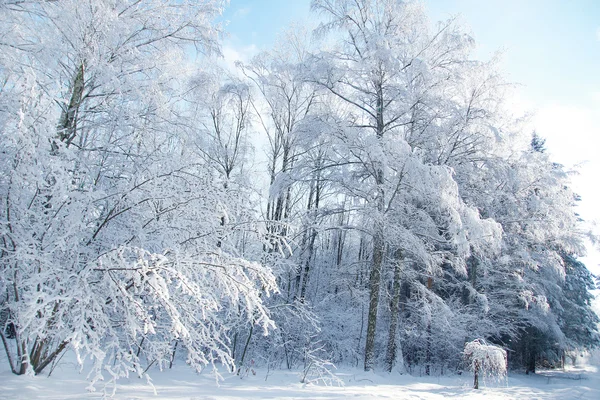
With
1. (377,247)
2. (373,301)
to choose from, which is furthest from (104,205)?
(373,301)

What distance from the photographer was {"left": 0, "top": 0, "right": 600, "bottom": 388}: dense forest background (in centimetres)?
352

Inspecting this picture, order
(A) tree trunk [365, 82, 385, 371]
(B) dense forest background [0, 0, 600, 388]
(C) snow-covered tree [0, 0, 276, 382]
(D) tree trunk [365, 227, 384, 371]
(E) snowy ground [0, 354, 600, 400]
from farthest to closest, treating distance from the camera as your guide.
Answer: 1. (D) tree trunk [365, 227, 384, 371]
2. (A) tree trunk [365, 82, 385, 371]
3. (E) snowy ground [0, 354, 600, 400]
4. (B) dense forest background [0, 0, 600, 388]
5. (C) snow-covered tree [0, 0, 276, 382]

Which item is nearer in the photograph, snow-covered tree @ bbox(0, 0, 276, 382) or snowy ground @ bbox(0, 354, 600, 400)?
snow-covered tree @ bbox(0, 0, 276, 382)

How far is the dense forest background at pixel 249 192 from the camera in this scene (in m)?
3.52

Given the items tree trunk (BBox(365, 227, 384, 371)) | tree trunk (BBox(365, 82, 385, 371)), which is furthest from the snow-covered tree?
tree trunk (BBox(365, 227, 384, 371))

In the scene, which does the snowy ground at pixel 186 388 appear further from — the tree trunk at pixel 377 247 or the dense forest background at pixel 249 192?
the tree trunk at pixel 377 247

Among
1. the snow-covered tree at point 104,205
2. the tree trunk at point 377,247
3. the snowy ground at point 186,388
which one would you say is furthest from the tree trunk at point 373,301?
the snow-covered tree at point 104,205

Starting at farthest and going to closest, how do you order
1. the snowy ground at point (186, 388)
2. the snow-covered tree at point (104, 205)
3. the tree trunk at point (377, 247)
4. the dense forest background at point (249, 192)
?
the tree trunk at point (377, 247) → the snowy ground at point (186, 388) → the dense forest background at point (249, 192) → the snow-covered tree at point (104, 205)

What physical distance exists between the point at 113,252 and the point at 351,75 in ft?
24.9

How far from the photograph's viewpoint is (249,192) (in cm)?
532

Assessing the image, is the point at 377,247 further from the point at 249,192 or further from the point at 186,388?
the point at 186,388

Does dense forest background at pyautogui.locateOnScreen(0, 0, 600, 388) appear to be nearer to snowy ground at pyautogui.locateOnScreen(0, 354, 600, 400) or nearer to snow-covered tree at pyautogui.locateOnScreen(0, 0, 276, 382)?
snow-covered tree at pyautogui.locateOnScreen(0, 0, 276, 382)

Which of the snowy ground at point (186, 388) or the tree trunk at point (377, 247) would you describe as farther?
the tree trunk at point (377, 247)

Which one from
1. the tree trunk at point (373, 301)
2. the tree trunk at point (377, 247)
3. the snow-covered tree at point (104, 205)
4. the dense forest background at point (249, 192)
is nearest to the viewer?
the snow-covered tree at point (104, 205)
